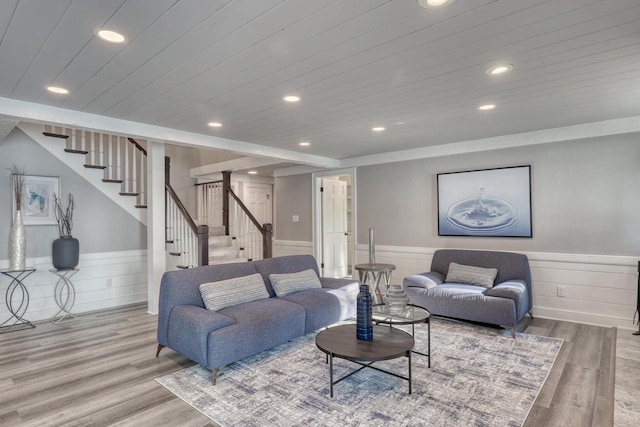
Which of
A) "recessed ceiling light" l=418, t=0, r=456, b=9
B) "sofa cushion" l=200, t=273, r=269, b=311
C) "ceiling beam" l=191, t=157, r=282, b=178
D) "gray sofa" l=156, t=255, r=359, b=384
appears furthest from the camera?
"ceiling beam" l=191, t=157, r=282, b=178

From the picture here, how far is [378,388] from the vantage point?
2648 mm

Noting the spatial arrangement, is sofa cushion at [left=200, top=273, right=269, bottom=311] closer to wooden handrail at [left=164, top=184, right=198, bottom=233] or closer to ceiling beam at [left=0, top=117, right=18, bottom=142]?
wooden handrail at [left=164, top=184, right=198, bottom=233]

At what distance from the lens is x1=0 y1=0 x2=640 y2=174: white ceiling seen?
1.80 metres

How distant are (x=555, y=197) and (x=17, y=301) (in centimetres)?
676

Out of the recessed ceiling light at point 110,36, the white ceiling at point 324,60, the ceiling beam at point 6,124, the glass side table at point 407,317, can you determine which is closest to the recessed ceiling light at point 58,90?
the white ceiling at point 324,60

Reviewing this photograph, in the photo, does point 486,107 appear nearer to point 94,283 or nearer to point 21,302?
point 94,283

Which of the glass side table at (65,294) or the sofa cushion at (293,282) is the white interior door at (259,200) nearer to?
the glass side table at (65,294)

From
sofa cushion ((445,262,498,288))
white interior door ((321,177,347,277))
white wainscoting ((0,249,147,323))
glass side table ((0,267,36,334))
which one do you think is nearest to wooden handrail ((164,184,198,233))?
white wainscoting ((0,249,147,323))

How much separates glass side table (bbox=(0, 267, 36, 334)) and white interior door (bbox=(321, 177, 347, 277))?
14.6 ft

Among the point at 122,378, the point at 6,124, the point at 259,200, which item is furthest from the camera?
the point at 259,200

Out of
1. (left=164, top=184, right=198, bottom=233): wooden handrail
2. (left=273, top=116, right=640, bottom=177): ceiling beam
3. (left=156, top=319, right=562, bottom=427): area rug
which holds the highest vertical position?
(left=273, top=116, right=640, bottom=177): ceiling beam

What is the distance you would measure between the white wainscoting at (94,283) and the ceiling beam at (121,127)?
227 cm

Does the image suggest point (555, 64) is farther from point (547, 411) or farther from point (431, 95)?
point (547, 411)

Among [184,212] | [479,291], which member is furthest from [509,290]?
[184,212]
